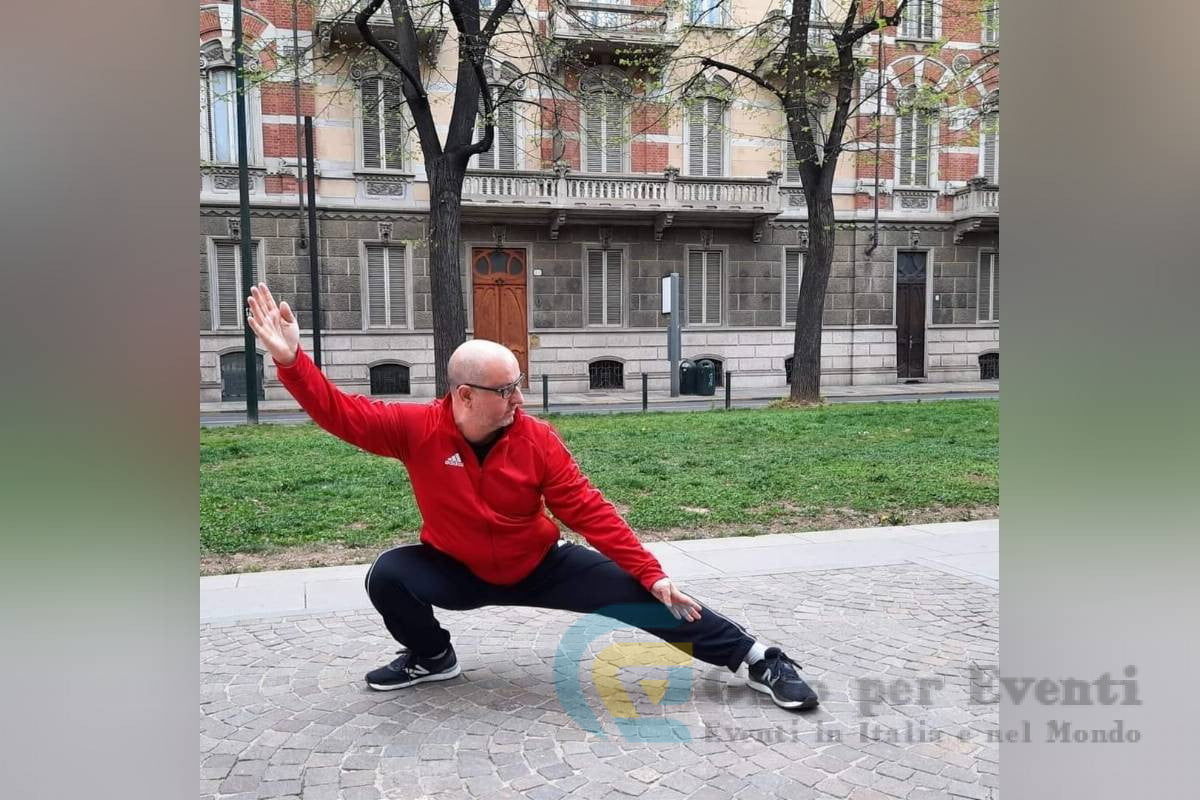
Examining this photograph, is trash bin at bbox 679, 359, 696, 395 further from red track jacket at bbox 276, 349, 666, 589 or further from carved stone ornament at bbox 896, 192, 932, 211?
red track jacket at bbox 276, 349, 666, 589

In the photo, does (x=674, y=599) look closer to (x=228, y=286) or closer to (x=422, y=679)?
(x=422, y=679)

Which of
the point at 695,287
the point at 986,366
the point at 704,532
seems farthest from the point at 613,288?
the point at 704,532

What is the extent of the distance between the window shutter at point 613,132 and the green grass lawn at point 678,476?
40.3ft

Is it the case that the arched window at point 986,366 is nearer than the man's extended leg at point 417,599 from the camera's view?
No

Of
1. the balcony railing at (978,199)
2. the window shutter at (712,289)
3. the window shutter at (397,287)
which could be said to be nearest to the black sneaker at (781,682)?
the window shutter at (397,287)

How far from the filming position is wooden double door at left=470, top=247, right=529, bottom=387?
23.3 meters

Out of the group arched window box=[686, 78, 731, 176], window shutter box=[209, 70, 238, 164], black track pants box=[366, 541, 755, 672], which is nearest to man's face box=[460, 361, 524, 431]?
black track pants box=[366, 541, 755, 672]

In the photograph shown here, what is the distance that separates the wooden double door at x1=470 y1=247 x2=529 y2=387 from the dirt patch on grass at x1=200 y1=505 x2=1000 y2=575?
16.1m

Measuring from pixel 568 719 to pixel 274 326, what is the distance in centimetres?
200

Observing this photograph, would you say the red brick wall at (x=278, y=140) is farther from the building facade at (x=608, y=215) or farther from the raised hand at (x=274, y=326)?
the raised hand at (x=274, y=326)

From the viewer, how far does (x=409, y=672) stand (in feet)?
12.7

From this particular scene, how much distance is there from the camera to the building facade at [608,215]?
843 inches

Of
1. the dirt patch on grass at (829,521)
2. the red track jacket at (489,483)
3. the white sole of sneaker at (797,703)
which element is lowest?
the dirt patch on grass at (829,521)
